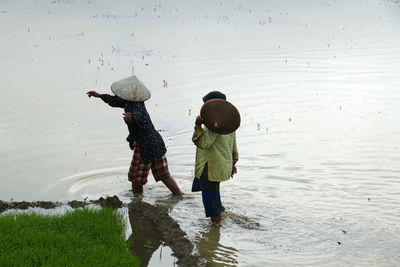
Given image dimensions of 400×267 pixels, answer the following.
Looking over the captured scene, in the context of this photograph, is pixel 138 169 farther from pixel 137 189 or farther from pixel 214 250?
pixel 214 250

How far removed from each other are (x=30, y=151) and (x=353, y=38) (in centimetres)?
1428

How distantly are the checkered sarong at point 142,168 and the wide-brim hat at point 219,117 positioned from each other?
133 cm

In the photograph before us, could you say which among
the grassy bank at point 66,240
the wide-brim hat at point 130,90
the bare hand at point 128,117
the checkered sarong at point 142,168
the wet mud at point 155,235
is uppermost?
the wide-brim hat at point 130,90

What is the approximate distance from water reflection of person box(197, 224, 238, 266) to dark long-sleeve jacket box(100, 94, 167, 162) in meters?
1.16

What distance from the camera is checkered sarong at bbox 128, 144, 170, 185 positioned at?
6.90 metres

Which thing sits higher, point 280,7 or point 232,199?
point 280,7

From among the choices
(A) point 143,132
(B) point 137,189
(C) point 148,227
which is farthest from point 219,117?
(B) point 137,189

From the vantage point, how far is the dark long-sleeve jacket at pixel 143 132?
265 inches

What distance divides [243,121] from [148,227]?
195 inches

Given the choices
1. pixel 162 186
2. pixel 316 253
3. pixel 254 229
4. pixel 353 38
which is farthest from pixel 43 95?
pixel 353 38

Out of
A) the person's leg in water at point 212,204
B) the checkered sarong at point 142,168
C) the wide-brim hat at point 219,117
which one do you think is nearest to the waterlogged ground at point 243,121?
the person's leg in water at point 212,204

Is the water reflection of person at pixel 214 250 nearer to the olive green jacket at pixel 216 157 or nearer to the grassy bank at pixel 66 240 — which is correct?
the olive green jacket at pixel 216 157

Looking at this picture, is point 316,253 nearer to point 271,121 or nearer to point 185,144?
point 185,144

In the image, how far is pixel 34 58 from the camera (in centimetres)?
1598
